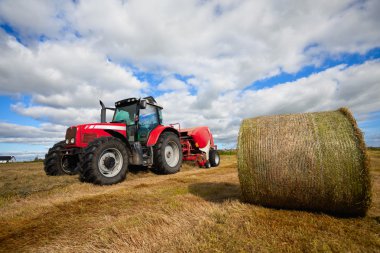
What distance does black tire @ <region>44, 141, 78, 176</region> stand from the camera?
7.51m

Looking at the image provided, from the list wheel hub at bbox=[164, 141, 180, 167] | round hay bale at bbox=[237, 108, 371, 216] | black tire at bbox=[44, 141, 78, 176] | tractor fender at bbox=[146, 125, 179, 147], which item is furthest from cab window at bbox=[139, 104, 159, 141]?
round hay bale at bbox=[237, 108, 371, 216]

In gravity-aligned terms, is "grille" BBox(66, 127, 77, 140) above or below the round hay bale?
above

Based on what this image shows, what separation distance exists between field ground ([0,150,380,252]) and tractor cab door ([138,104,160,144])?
11.6ft

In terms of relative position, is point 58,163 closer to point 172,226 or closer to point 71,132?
point 71,132

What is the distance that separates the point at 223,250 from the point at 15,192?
489cm

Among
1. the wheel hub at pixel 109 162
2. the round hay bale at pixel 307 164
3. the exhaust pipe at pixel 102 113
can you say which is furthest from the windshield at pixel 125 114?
the round hay bale at pixel 307 164

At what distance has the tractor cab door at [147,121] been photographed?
814 centimetres

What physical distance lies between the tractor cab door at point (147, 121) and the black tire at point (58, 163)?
2.16m

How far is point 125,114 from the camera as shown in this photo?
828cm

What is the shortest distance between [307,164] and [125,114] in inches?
245

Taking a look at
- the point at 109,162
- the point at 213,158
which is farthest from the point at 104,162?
the point at 213,158

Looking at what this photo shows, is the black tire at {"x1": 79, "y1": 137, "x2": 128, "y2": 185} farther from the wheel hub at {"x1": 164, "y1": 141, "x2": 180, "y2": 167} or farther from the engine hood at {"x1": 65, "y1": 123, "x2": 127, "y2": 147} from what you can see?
the wheel hub at {"x1": 164, "y1": 141, "x2": 180, "y2": 167}

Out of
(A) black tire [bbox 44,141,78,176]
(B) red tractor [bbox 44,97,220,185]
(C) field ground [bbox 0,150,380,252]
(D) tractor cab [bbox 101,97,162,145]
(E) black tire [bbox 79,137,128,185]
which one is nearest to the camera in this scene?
(C) field ground [bbox 0,150,380,252]

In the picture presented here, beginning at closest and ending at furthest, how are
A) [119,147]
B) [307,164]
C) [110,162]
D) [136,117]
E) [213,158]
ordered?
[307,164] < [110,162] < [119,147] < [136,117] < [213,158]
